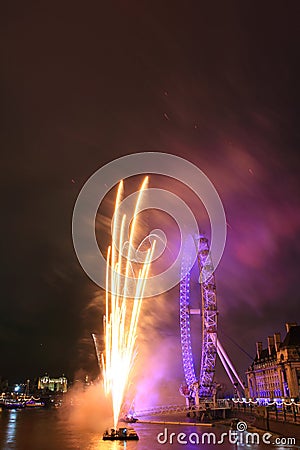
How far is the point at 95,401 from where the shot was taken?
74625 millimetres

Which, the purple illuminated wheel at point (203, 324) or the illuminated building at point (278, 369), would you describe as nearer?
the purple illuminated wheel at point (203, 324)

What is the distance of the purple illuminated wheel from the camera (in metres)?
73.9

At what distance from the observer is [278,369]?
94938mm

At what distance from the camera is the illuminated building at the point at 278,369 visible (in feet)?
289

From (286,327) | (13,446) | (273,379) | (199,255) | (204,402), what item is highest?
(199,255)

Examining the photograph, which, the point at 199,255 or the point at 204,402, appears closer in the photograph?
the point at 204,402

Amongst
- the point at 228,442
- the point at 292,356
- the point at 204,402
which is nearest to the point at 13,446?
the point at 228,442

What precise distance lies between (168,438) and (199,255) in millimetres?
44299

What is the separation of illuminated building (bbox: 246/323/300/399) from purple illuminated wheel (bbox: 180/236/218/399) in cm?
1804

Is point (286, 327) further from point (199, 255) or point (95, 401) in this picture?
point (95, 401)

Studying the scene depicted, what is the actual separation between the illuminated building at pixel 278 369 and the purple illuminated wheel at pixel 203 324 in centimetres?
1804

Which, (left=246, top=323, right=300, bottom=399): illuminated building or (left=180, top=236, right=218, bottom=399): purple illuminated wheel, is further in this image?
(left=246, top=323, right=300, bottom=399): illuminated building

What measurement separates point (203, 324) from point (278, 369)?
29930mm

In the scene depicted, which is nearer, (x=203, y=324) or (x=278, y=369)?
(x=203, y=324)
